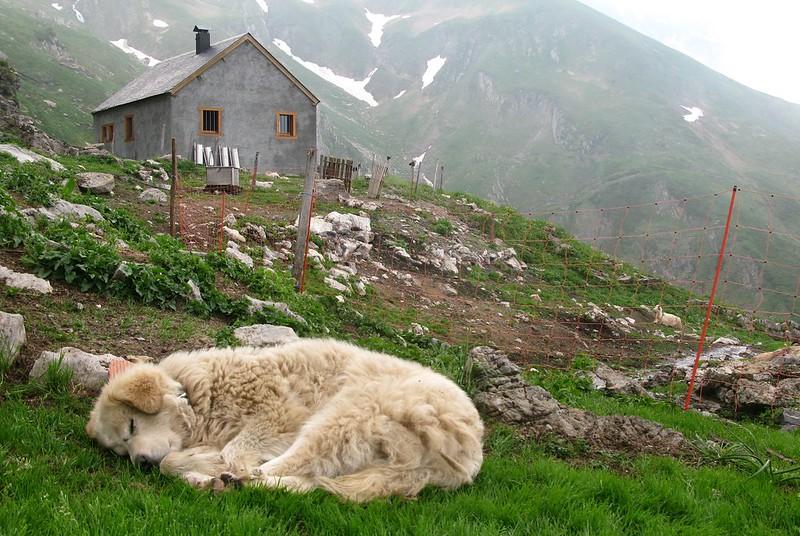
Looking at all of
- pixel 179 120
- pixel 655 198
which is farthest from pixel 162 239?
pixel 655 198

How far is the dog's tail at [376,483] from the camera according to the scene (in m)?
3.57

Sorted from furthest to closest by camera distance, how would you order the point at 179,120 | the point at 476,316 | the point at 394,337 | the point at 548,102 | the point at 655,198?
the point at 548,102 < the point at 655,198 < the point at 179,120 < the point at 476,316 < the point at 394,337

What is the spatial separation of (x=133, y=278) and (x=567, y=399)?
6005 mm

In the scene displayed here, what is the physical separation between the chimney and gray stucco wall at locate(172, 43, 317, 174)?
151 inches

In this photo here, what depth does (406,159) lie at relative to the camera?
438ft

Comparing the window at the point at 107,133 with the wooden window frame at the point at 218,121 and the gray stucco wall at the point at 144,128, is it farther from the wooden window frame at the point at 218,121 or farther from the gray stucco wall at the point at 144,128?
the wooden window frame at the point at 218,121

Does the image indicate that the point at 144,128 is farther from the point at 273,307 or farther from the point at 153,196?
the point at 273,307

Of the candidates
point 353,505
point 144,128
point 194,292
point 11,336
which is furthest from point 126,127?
point 353,505

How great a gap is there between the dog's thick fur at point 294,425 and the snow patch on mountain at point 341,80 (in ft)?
593

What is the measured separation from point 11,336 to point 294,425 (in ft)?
8.98

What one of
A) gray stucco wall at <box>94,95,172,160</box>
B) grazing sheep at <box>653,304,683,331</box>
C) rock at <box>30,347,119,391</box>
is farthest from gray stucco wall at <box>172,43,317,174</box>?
rock at <box>30,347,119,391</box>

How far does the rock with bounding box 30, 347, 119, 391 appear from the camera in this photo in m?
4.71

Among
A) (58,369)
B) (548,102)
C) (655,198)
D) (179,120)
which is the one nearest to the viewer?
(58,369)

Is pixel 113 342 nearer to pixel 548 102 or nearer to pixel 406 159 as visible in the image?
pixel 406 159
